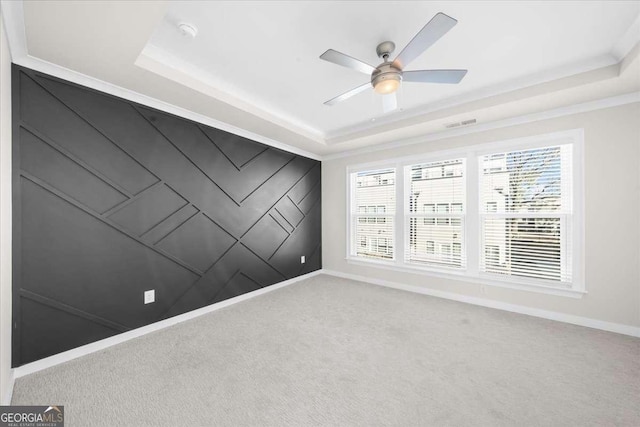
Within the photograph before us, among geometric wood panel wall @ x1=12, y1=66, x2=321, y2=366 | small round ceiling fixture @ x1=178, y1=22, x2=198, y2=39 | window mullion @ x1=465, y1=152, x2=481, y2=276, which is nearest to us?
small round ceiling fixture @ x1=178, y1=22, x2=198, y2=39

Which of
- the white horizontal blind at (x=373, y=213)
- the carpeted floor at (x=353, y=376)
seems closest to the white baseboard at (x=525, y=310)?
the carpeted floor at (x=353, y=376)

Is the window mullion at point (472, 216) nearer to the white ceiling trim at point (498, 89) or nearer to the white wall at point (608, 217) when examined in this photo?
the white wall at point (608, 217)

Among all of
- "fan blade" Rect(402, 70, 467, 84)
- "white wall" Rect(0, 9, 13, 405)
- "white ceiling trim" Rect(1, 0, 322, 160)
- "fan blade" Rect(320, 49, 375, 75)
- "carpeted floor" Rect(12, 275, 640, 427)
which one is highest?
"white ceiling trim" Rect(1, 0, 322, 160)

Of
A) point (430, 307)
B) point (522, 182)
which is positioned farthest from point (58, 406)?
point (522, 182)

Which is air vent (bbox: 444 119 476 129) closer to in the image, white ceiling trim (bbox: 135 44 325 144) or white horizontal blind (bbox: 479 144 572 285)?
white horizontal blind (bbox: 479 144 572 285)

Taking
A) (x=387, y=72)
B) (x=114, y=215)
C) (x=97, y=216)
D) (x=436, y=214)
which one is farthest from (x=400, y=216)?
(x=97, y=216)

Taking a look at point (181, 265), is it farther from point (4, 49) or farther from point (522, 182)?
point (522, 182)

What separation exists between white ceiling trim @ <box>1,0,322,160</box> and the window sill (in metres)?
3.08

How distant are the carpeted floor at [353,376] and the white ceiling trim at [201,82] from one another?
8.34 ft

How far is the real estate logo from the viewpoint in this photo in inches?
52.7

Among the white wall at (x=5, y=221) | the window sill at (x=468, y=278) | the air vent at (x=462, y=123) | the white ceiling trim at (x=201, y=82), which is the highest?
the white ceiling trim at (x=201, y=82)

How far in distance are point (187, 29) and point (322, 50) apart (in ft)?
3.55

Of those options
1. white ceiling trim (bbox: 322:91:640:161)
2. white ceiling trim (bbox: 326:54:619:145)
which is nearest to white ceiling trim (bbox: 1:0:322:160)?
white ceiling trim (bbox: 326:54:619:145)

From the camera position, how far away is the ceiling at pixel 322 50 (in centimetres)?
169
